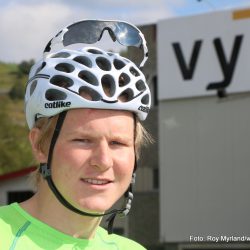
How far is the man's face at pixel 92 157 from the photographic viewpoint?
265 cm

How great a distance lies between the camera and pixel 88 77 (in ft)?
8.96

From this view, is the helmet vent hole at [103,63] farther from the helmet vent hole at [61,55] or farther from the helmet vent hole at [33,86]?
the helmet vent hole at [33,86]

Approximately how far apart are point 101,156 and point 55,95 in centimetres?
29

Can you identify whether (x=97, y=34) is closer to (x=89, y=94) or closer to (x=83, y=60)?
(x=83, y=60)

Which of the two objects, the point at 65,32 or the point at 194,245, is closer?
the point at 65,32

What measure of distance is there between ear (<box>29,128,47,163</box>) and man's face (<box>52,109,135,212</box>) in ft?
0.31

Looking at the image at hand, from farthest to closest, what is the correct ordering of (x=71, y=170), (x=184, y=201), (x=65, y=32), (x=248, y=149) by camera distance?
(x=184, y=201) < (x=248, y=149) < (x=65, y=32) < (x=71, y=170)

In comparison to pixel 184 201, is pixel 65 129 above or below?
above

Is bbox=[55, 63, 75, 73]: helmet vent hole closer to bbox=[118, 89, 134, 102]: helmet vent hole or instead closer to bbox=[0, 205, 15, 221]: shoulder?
bbox=[118, 89, 134, 102]: helmet vent hole

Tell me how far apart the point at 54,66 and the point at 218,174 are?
21.2 meters

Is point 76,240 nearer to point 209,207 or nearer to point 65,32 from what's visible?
point 65,32

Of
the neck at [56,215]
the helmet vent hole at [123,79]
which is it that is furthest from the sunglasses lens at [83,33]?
the neck at [56,215]

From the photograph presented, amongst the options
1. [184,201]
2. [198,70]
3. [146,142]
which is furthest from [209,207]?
[146,142]

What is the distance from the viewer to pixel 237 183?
23219 millimetres
